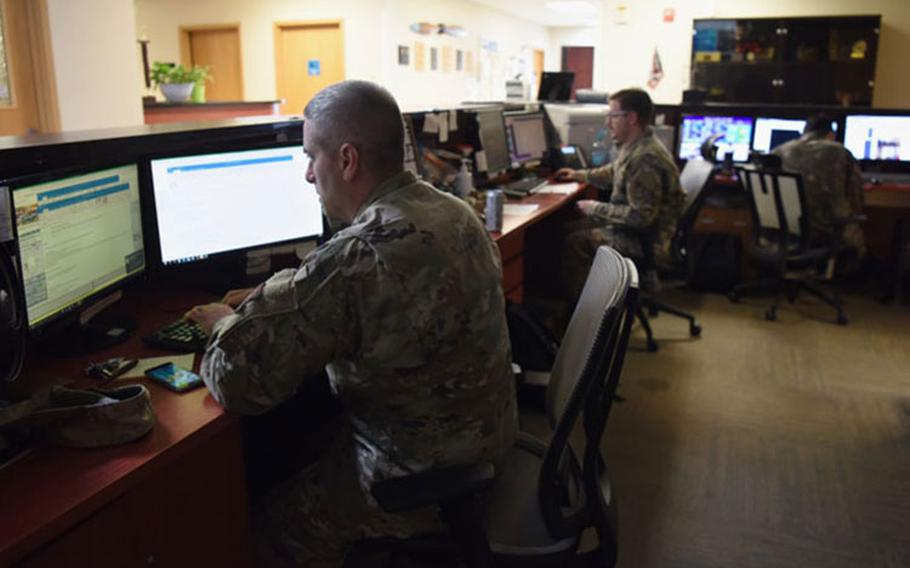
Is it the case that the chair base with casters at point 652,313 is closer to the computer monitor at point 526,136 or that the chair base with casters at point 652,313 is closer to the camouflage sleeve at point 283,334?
the computer monitor at point 526,136

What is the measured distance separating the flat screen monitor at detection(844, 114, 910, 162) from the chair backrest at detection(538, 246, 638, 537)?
4.12 metres

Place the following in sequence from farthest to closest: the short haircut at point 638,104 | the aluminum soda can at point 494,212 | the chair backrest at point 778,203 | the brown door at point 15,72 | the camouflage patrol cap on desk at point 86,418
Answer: the brown door at point 15,72, the chair backrest at point 778,203, the short haircut at point 638,104, the aluminum soda can at point 494,212, the camouflage patrol cap on desk at point 86,418

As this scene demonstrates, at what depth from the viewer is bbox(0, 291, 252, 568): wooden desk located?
0.98 m

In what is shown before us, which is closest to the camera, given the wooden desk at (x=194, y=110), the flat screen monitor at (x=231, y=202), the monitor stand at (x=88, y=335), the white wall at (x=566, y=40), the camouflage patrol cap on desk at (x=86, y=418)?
the camouflage patrol cap on desk at (x=86, y=418)

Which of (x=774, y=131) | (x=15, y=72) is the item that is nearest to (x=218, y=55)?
(x=15, y=72)

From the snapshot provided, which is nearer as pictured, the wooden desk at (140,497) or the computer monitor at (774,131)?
the wooden desk at (140,497)

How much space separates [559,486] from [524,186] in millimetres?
2863

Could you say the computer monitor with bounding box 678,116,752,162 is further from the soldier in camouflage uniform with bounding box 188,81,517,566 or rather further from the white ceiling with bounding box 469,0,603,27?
the white ceiling with bounding box 469,0,603,27

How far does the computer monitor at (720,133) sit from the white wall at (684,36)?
1.49 meters

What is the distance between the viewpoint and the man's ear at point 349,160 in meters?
1.33

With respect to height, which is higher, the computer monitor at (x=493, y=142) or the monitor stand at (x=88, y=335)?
the computer monitor at (x=493, y=142)

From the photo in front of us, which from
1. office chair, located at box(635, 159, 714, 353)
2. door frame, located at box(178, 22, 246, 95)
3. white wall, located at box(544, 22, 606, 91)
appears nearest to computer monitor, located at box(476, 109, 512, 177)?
office chair, located at box(635, 159, 714, 353)

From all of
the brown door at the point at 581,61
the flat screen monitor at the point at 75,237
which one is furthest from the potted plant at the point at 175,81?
the brown door at the point at 581,61

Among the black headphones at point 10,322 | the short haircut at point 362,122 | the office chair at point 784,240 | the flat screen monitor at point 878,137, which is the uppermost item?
the short haircut at point 362,122
